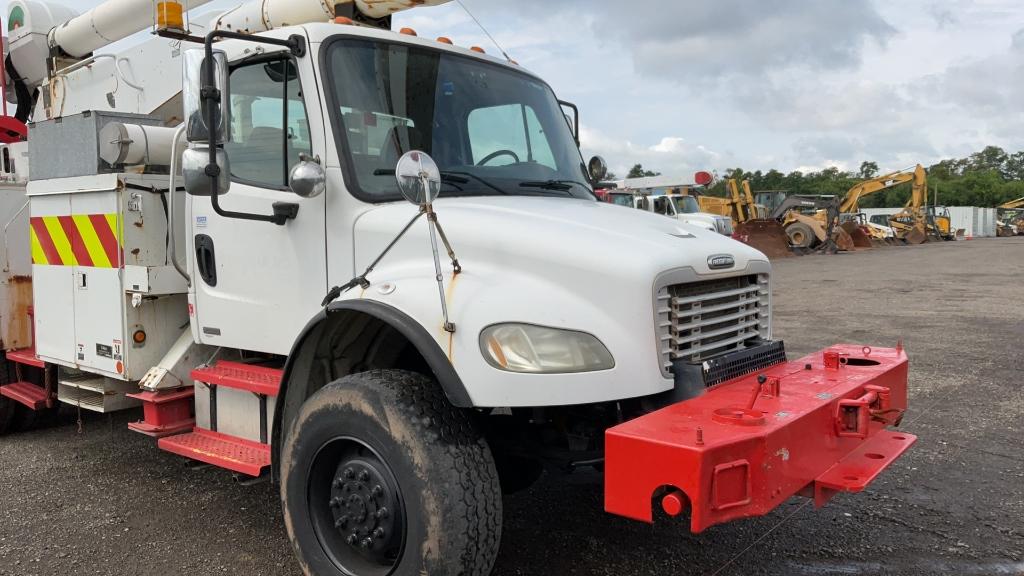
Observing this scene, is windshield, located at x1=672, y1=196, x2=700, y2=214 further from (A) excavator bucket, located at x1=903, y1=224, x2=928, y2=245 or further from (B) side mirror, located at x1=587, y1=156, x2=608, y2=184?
(A) excavator bucket, located at x1=903, y1=224, x2=928, y2=245

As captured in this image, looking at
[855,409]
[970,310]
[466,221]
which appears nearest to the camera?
[855,409]

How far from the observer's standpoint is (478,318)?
2773 millimetres

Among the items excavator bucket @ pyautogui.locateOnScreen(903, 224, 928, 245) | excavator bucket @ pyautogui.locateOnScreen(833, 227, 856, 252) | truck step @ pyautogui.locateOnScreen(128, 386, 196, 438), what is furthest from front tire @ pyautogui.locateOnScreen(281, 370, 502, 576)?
excavator bucket @ pyautogui.locateOnScreen(903, 224, 928, 245)

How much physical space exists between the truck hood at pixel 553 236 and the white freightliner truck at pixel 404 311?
0.01m

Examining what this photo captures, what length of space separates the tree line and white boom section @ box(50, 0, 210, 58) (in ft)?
199

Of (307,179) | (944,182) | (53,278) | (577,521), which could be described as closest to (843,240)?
(577,521)

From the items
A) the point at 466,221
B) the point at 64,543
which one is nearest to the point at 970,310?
the point at 466,221

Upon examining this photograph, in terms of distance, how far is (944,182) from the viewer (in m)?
92.1

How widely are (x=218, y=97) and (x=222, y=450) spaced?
5.71 ft

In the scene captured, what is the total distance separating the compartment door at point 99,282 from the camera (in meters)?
4.45

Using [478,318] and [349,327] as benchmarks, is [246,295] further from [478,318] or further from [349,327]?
[478,318]

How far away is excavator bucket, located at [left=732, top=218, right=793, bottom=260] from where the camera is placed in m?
28.4

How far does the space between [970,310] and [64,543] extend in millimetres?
12102

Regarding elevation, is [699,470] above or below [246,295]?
below
